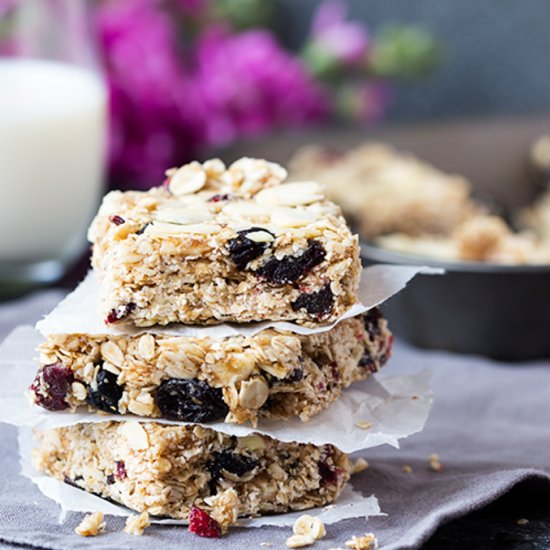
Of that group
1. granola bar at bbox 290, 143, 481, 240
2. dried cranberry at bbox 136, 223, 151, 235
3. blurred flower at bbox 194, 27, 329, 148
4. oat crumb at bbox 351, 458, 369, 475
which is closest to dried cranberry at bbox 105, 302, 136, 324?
dried cranberry at bbox 136, 223, 151, 235

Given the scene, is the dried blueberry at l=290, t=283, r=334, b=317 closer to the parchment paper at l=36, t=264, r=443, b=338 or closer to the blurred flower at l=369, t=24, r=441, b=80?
the parchment paper at l=36, t=264, r=443, b=338

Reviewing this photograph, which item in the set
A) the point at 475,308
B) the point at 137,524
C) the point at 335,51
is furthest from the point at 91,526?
the point at 335,51

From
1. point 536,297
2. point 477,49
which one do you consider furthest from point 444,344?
point 477,49

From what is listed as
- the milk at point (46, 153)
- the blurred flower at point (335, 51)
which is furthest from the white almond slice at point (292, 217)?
the blurred flower at point (335, 51)

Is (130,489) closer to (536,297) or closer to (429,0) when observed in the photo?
(536,297)

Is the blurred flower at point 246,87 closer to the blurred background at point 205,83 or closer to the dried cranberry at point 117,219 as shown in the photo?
the blurred background at point 205,83
